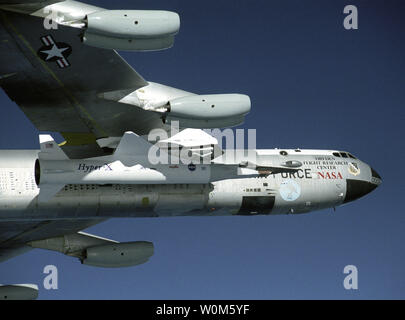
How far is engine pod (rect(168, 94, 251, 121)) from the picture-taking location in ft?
72.2

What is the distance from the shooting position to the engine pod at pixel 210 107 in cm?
2200

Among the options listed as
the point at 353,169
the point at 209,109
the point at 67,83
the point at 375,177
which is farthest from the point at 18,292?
the point at 375,177

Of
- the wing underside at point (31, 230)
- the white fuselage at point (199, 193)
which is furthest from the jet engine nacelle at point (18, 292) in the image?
the white fuselage at point (199, 193)

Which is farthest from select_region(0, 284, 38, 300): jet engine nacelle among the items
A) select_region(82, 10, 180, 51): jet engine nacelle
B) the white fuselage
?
select_region(82, 10, 180, 51): jet engine nacelle

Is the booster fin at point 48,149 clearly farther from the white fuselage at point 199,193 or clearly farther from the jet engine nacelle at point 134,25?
the jet engine nacelle at point 134,25

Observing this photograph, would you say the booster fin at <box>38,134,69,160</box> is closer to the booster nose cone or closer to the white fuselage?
the white fuselage

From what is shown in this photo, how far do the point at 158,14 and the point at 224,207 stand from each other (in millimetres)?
8834

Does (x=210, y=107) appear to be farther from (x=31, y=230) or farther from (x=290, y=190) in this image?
(x=31, y=230)

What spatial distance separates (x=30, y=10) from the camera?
795 inches

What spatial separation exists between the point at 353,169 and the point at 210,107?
7.99 meters

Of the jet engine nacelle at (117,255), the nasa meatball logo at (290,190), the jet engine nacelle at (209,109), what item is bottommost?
the jet engine nacelle at (117,255)

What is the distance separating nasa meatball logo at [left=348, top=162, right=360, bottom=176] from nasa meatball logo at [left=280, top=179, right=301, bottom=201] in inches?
82.9

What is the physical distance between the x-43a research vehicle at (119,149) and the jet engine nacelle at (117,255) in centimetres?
27

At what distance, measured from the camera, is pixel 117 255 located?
29922 millimetres
